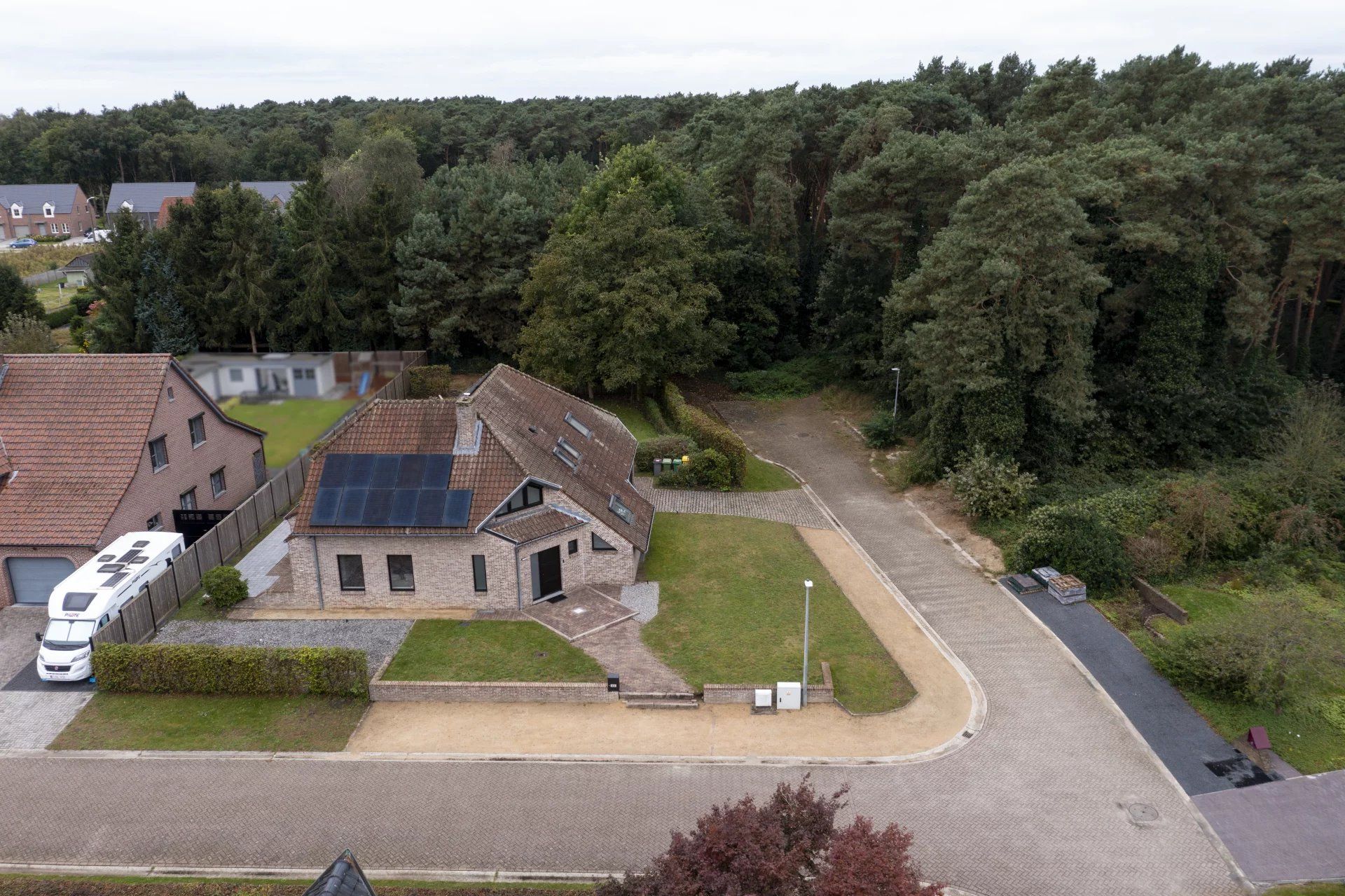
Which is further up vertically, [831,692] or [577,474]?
[577,474]

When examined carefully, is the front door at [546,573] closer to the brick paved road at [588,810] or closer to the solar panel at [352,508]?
the solar panel at [352,508]

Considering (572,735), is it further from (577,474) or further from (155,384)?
(155,384)

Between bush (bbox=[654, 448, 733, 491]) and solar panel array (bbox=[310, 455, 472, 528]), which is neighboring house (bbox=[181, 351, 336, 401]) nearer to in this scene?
solar panel array (bbox=[310, 455, 472, 528])

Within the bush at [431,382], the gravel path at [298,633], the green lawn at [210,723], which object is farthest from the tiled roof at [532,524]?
the bush at [431,382]

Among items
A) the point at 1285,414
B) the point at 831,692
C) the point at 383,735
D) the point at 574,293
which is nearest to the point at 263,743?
the point at 383,735

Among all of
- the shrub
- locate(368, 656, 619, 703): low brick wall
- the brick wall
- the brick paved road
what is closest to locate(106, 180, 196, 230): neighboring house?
the brick wall

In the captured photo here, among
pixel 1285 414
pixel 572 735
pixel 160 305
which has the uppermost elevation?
pixel 160 305
